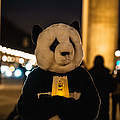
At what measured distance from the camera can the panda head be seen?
8.00 feet

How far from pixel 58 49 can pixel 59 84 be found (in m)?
0.30

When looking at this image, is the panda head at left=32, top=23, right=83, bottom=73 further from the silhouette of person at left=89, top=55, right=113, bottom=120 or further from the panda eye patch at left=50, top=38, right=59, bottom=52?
the silhouette of person at left=89, top=55, right=113, bottom=120

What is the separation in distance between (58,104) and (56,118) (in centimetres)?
13

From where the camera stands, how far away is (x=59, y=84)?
251 centimetres

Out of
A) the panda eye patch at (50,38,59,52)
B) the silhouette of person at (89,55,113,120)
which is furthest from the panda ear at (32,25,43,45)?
the silhouette of person at (89,55,113,120)

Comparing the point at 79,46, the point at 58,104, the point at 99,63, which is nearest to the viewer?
the point at 58,104

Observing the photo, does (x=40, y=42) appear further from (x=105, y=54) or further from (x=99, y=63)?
(x=105, y=54)

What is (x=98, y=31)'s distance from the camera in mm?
11375

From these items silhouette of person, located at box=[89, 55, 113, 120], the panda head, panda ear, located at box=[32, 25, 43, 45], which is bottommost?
silhouette of person, located at box=[89, 55, 113, 120]

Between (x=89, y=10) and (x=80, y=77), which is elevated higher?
(x=89, y=10)

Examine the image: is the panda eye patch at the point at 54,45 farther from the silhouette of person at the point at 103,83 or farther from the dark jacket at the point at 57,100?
the silhouette of person at the point at 103,83

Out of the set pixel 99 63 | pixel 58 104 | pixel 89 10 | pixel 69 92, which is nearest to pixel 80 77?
pixel 69 92

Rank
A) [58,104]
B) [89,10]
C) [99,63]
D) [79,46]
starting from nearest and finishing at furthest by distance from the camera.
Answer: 1. [58,104]
2. [79,46]
3. [99,63]
4. [89,10]

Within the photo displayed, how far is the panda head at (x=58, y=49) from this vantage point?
8.00ft
